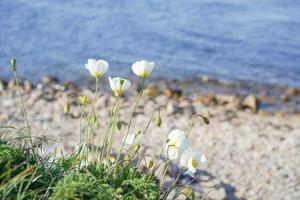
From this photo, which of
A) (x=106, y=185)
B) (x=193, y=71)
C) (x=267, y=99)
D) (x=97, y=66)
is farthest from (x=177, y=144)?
(x=193, y=71)

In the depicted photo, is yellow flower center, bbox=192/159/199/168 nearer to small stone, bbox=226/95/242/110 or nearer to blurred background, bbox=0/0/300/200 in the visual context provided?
blurred background, bbox=0/0/300/200

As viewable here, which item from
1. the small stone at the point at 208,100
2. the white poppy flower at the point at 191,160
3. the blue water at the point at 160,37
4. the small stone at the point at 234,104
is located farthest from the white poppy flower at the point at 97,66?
the blue water at the point at 160,37

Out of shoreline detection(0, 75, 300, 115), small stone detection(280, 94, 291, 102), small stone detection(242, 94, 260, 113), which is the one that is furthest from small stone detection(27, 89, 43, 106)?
small stone detection(280, 94, 291, 102)

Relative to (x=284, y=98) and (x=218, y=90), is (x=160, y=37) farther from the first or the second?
(x=284, y=98)

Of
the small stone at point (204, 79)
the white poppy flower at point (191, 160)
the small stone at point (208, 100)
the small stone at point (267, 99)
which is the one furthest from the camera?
the small stone at point (204, 79)

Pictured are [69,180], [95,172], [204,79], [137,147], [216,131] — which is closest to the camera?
[69,180]

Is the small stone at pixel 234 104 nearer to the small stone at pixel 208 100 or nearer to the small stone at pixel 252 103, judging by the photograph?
the small stone at pixel 252 103
